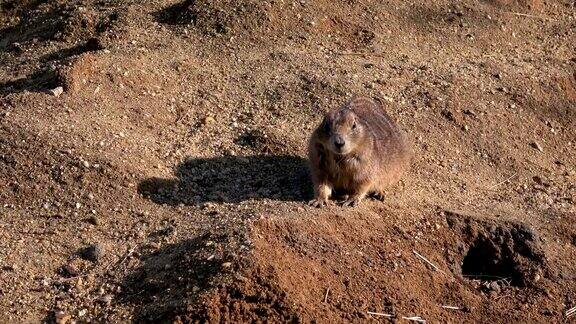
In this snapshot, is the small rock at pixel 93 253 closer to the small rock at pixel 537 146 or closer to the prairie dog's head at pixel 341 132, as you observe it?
the prairie dog's head at pixel 341 132

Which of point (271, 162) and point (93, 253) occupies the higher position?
point (271, 162)

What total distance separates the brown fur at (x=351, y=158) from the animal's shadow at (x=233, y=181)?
24 centimetres

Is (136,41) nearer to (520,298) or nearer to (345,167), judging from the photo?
(345,167)

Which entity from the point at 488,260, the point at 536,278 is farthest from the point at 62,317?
the point at 536,278

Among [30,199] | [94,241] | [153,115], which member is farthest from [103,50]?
[94,241]

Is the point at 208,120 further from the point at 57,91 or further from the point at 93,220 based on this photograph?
the point at 93,220

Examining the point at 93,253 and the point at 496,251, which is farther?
the point at 496,251

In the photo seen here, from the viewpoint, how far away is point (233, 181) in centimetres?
718

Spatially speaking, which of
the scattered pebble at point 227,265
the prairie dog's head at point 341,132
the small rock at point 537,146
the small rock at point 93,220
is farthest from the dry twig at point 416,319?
the small rock at point 537,146

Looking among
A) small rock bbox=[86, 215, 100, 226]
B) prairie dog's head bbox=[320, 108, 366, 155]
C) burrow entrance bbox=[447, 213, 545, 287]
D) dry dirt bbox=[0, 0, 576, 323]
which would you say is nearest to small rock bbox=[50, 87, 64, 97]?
dry dirt bbox=[0, 0, 576, 323]

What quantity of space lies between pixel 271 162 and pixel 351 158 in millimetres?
857

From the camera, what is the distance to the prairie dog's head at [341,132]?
21.7ft

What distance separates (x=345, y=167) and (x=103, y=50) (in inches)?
117

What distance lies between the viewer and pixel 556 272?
21.8ft
